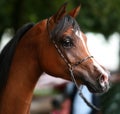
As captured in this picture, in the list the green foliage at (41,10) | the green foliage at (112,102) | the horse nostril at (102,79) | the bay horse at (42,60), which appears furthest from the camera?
the green foliage at (41,10)

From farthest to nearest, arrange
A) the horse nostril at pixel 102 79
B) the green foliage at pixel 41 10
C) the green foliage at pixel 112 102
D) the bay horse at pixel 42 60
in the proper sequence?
1. the green foliage at pixel 41 10
2. the green foliage at pixel 112 102
3. the bay horse at pixel 42 60
4. the horse nostril at pixel 102 79

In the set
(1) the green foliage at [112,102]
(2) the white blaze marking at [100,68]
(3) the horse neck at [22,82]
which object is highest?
(1) the green foliage at [112,102]

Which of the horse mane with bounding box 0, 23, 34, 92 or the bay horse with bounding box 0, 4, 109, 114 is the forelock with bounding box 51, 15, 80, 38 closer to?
the bay horse with bounding box 0, 4, 109, 114

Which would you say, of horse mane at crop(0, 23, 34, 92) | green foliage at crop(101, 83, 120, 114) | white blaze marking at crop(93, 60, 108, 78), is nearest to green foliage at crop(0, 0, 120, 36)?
green foliage at crop(101, 83, 120, 114)

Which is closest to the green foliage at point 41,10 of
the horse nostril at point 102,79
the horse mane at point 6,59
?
the horse mane at point 6,59

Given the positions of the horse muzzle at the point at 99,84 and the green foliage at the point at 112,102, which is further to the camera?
the green foliage at the point at 112,102

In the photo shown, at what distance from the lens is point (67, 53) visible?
16.9ft

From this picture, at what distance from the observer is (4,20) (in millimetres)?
12625

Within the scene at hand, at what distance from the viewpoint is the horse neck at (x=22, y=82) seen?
5.18 meters

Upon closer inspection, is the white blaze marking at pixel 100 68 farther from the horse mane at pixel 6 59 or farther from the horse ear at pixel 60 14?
the horse mane at pixel 6 59

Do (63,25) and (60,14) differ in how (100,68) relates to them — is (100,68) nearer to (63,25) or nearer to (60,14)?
(63,25)

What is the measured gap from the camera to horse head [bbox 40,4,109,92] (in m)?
5.08

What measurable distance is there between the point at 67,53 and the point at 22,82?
1.55 ft

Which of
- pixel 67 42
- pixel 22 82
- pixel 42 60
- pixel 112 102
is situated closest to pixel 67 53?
pixel 67 42
